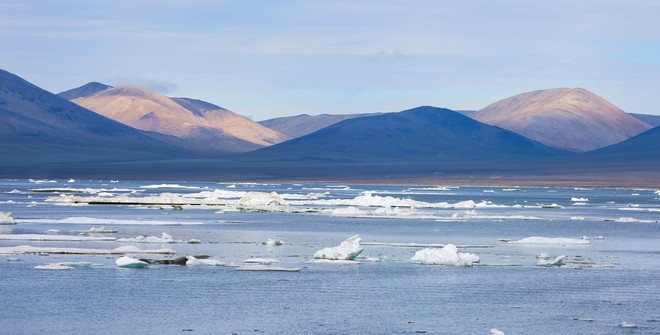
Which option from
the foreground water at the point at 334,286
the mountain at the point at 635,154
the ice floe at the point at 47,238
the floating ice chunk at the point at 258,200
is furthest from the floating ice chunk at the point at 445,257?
the mountain at the point at 635,154

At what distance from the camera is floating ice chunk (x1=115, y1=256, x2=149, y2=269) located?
102 ft

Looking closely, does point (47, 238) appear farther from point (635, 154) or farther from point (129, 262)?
point (635, 154)

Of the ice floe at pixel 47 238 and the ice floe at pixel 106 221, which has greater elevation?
the ice floe at pixel 106 221

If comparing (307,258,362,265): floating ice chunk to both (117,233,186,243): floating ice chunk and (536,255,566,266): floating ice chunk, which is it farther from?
(117,233,186,243): floating ice chunk

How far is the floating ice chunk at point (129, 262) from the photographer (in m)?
31.2

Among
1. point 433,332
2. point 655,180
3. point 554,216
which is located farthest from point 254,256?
point 655,180

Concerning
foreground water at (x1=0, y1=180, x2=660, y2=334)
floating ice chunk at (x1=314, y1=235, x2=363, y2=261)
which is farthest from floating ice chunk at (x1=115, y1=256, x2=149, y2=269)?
floating ice chunk at (x1=314, y1=235, x2=363, y2=261)

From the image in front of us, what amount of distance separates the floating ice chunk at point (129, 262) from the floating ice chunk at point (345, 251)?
5.78m

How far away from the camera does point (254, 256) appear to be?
117ft

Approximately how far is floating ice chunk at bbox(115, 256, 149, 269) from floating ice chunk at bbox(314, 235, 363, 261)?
5.78 meters

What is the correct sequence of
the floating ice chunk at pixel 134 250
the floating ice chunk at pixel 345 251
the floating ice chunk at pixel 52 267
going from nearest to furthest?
the floating ice chunk at pixel 52 267 → the floating ice chunk at pixel 345 251 → the floating ice chunk at pixel 134 250

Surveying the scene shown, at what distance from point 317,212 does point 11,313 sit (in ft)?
128

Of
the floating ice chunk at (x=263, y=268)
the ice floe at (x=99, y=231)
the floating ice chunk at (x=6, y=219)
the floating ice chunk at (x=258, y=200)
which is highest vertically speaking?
the floating ice chunk at (x=258, y=200)

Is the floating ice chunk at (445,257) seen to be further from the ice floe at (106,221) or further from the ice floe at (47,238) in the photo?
the ice floe at (106,221)
